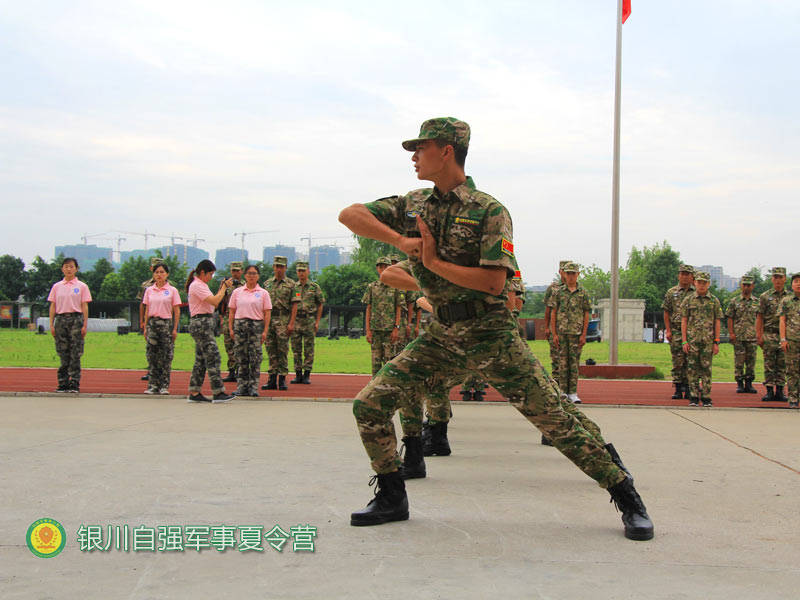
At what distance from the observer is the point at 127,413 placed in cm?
865

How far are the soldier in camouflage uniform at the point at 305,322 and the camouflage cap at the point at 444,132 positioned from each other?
9.59m

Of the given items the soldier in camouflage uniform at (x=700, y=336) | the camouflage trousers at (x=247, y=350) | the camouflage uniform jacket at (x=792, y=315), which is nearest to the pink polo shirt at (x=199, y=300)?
the camouflage trousers at (x=247, y=350)

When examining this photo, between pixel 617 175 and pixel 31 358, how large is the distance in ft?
51.9

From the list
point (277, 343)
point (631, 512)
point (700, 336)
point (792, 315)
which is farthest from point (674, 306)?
point (631, 512)

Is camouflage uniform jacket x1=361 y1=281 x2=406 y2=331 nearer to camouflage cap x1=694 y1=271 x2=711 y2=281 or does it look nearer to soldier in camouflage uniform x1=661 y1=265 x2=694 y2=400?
soldier in camouflage uniform x1=661 y1=265 x2=694 y2=400

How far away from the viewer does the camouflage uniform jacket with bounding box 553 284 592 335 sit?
9672 mm

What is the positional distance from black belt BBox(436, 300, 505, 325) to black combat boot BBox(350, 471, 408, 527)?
3.13ft

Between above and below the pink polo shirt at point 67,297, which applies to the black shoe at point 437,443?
below

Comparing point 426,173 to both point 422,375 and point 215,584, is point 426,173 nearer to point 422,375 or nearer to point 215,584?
point 422,375

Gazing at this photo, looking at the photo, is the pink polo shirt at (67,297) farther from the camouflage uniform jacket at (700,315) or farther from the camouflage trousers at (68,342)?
the camouflage uniform jacket at (700,315)

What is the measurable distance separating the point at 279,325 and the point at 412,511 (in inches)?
332

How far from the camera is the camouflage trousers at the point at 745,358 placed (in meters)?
13.3

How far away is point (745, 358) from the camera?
13.4 m

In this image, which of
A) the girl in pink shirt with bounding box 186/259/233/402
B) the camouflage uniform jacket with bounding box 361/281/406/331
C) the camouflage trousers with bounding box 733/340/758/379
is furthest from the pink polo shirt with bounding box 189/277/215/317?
the camouflage trousers with bounding box 733/340/758/379
